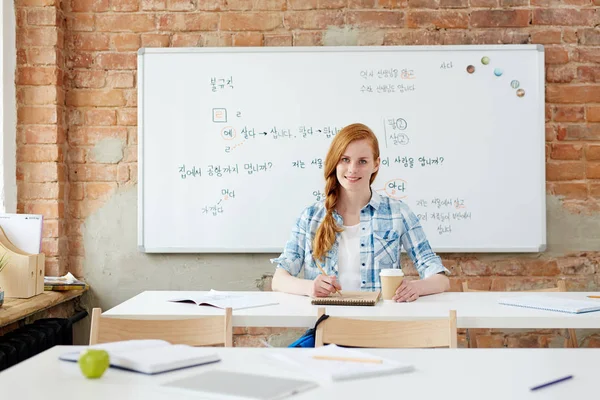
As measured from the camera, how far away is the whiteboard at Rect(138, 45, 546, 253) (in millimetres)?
3566

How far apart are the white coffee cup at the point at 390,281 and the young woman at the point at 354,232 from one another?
0.83ft

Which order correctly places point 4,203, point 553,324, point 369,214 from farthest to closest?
1. point 4,203
2. point 369,214
3. point 553,324

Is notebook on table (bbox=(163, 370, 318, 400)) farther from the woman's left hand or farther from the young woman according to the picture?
the young woman

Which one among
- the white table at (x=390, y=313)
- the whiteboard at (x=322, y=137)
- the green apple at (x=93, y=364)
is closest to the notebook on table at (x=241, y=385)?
the green apple at (x=93, y=364)

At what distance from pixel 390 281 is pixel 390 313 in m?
0.28

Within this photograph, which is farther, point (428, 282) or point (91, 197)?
point (91, 197)

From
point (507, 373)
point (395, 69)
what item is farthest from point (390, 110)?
point (507, 373)

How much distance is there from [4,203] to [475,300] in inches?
92.6

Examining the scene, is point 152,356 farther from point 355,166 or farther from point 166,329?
point 355,166

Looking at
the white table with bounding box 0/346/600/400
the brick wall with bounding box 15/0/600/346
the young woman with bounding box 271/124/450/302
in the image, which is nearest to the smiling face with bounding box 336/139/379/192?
the young woman with bounding box 271/124/450/302

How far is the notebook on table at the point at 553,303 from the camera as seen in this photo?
6.96 ft

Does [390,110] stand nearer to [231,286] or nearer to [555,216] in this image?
[555,216]

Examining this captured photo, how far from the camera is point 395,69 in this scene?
358 cm

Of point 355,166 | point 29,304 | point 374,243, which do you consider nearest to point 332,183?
point 355,166
